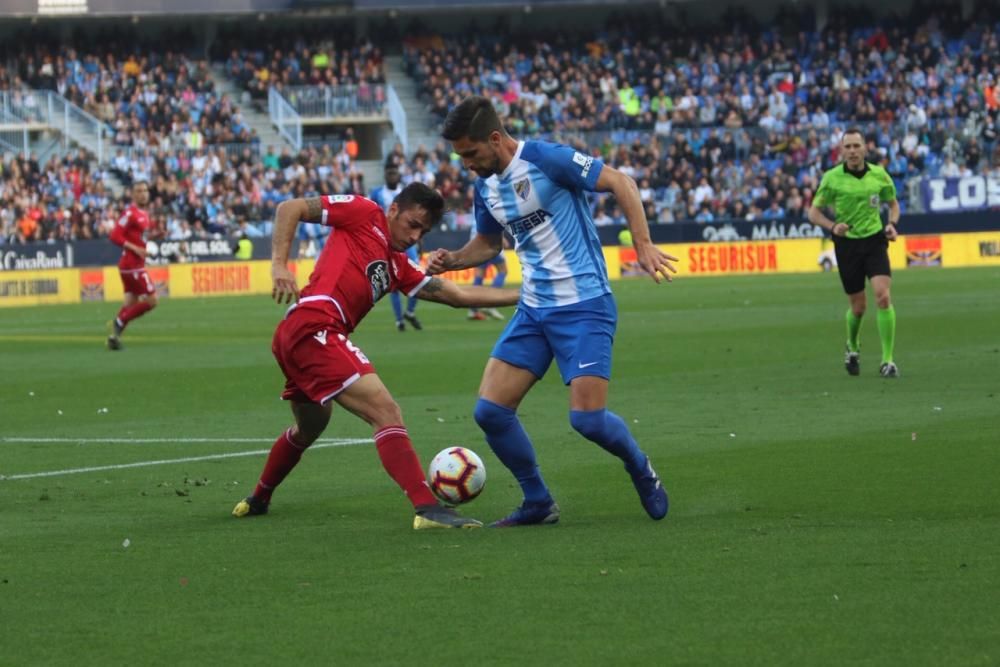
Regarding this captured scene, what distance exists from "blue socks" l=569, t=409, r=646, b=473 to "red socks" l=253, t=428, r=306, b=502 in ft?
5.34

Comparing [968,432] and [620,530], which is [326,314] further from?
[968,432]

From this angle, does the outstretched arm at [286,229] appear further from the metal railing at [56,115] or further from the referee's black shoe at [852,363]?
the metal railing at [56,115]

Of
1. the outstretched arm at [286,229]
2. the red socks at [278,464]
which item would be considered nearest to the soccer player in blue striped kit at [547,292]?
the outstretched arm at [286,229]

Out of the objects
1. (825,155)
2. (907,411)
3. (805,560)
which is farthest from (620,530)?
(825,155)

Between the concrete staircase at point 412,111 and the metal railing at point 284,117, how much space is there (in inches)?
143

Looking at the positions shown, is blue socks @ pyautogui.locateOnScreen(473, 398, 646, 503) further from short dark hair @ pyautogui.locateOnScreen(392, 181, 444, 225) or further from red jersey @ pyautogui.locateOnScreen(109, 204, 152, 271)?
red jersey @ pyautogui.locateOnScreen(109, 204, 152, 271)

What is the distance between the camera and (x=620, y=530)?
826cm

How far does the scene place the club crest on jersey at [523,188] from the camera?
8.56 metres

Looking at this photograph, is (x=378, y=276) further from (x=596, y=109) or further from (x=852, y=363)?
(x=596, y=109)

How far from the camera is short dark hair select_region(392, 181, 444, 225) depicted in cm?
894

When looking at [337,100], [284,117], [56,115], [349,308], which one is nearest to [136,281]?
[349,308]

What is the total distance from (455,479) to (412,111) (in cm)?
5008

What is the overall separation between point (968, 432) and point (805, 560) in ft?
17.4

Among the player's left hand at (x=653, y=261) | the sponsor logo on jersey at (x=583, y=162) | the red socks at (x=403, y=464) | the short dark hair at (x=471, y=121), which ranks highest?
the short dark hair at (x=471, y=121)
